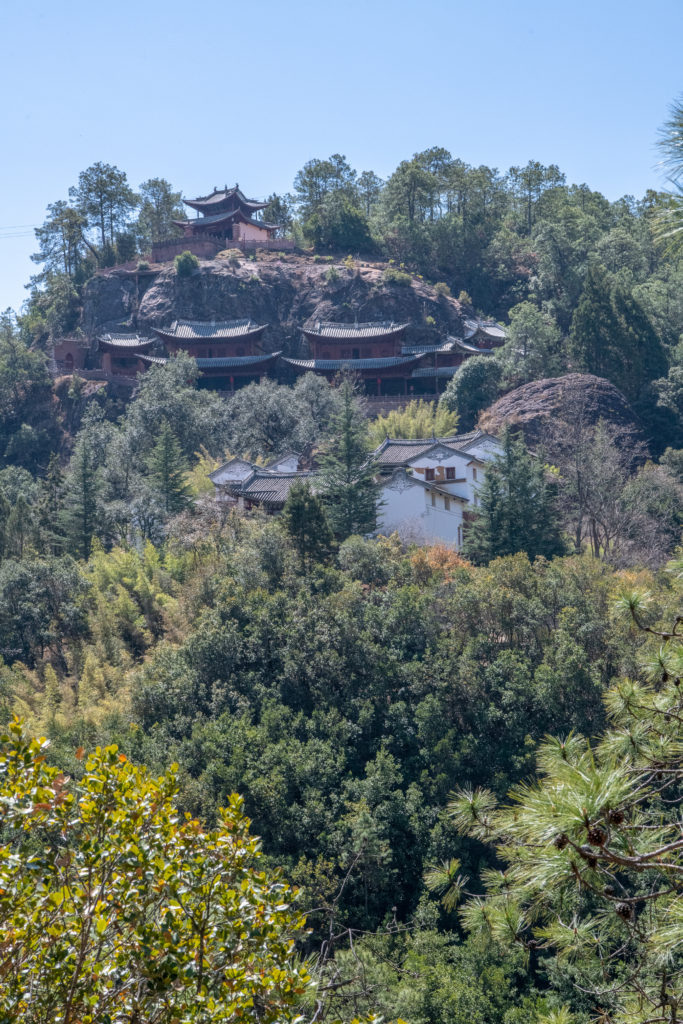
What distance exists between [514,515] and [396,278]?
23.1m

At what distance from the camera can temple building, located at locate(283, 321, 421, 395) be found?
3906 cm

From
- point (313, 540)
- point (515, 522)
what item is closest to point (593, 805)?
point (313, 540)

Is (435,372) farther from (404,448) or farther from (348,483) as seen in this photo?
(348,483)

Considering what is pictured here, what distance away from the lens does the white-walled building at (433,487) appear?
24.0 m

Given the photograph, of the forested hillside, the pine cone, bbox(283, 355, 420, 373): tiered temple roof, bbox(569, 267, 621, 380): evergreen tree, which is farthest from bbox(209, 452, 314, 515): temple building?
the pine cone

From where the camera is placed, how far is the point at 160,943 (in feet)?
12.2

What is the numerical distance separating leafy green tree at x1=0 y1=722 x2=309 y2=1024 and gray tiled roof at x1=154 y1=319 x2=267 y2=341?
1460 inches

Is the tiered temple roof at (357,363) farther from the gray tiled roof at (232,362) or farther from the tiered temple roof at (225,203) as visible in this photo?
the tiered temple roof at (225,203)

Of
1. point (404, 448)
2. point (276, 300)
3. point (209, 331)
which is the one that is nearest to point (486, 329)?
point (276, 300)

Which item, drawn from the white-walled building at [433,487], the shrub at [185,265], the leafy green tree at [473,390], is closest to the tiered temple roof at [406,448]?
the white-walled building at [433,487]

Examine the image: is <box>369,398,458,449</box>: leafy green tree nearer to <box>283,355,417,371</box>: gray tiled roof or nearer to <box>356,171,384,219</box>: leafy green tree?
<box>283,355,417,371</box>: gray tiled roof

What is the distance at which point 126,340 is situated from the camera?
137 feet

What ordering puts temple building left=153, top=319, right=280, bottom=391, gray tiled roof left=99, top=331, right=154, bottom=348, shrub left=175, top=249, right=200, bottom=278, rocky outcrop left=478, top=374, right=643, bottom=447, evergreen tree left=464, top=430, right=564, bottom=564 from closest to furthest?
1. evergreen tree left=464, top=430, right=564, bottom=564
2. rocky outcrop left=478, top=374, right=643, bottom=447
3. temple building left=153, top=319, right=280, bottom=391
4. gray tiled roof left=99, top=331, right=154, bottom=348
5. shrub left=175, top=249, right=200, bottom=278

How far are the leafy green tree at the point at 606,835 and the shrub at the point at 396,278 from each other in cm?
3905
